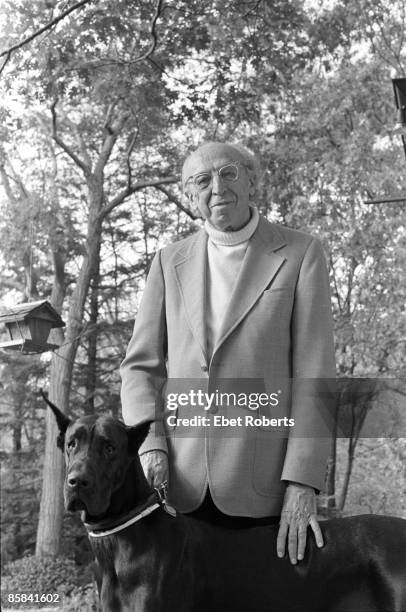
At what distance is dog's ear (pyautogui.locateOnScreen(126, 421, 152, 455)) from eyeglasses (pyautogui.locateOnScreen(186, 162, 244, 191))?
779mm

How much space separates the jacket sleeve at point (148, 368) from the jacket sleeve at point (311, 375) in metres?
0.39

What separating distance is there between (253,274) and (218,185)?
29 cm

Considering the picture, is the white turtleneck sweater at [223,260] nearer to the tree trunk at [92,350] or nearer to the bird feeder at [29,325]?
the bird feeder at [29,325]

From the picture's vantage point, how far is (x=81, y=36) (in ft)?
26.6

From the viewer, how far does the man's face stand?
222 cm

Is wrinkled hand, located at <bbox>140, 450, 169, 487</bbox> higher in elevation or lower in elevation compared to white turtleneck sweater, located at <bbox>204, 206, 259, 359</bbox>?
lower

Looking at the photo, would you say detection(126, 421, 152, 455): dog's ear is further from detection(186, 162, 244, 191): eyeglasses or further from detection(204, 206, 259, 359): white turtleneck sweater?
detection(186, 162, 244, 191): eyeglasses

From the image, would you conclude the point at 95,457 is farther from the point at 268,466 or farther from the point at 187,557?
the point at 268,466

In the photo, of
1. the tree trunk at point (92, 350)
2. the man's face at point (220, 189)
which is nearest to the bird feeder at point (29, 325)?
the man's face at point (220, 189)

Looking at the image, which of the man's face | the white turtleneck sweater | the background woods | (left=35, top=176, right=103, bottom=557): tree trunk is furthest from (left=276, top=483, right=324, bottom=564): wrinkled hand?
(left=35, top=176, right=103, bottom=557): tree trunk

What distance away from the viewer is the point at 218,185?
221 cm

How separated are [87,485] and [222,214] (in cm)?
93

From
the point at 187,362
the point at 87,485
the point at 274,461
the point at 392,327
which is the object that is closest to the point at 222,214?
the point at 187,362

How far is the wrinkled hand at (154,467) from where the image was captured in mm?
2066
